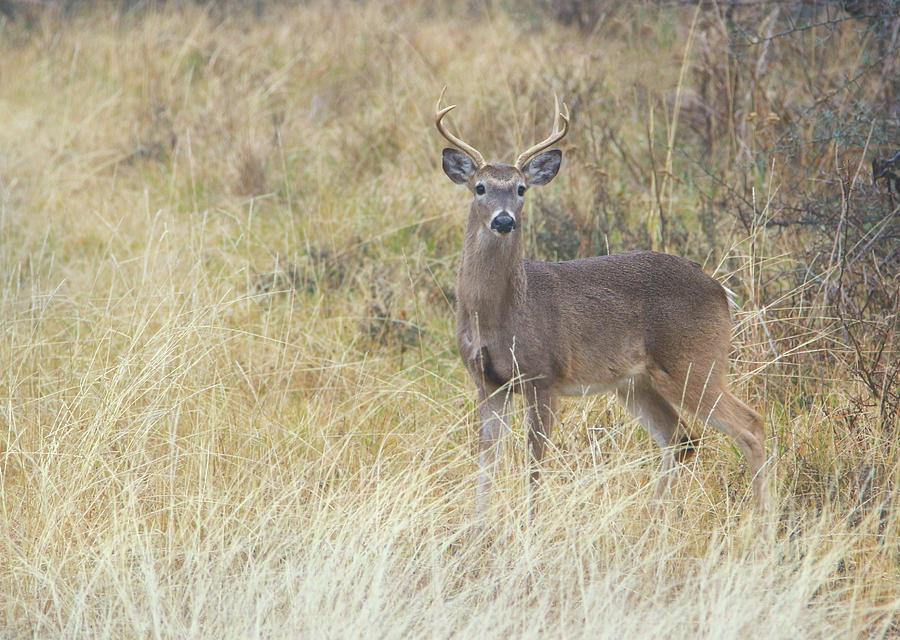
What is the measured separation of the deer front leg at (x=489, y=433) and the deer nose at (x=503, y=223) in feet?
2.09

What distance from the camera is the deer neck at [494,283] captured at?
482cm

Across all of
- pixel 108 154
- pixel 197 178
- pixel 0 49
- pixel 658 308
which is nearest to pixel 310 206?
pixel 197 178

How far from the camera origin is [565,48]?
9.57m

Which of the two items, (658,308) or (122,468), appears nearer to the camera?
(122,468)

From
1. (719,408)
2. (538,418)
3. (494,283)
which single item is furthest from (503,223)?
(719,408)

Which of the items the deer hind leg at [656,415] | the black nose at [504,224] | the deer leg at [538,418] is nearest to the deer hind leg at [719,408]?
the deer hind leg at [656,415]

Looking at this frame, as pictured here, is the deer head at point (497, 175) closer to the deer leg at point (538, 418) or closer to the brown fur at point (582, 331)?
the brown fur at point (582, 331)

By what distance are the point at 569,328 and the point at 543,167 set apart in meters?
0.74

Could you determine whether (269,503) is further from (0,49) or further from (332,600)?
(0,49)

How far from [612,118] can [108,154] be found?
369 centimetres

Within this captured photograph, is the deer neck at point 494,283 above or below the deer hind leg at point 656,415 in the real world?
above

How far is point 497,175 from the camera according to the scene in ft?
15.9

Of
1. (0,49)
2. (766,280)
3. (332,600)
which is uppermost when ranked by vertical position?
(332,600)

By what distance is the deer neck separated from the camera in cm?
482
